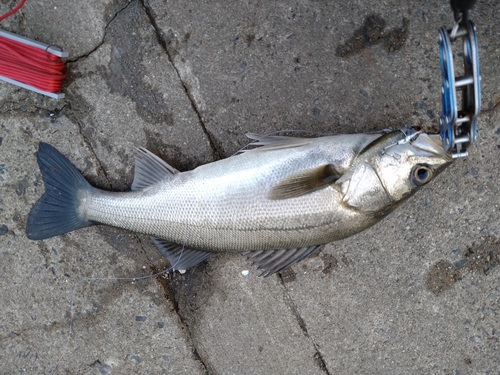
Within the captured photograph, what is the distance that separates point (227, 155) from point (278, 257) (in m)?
0.80

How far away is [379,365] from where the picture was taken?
3.10 meters

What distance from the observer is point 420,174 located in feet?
7.63

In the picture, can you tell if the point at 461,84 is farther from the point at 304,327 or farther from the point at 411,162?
the point at 304,327

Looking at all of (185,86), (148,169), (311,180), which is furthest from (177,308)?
(185,86)

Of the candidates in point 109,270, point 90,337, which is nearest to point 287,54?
point 109,270

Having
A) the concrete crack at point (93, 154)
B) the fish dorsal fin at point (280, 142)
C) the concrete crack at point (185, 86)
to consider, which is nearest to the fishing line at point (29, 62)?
the concrete crack at point (93, 154)

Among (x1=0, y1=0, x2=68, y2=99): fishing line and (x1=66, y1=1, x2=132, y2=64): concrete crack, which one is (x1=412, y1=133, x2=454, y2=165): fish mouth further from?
(x1=0, y1=0, x2=68, y2=99): fishing line

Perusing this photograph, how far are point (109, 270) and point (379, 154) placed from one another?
2.09 meters

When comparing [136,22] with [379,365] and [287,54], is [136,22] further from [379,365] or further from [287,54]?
[379,365]

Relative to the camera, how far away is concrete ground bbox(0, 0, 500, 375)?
9.20 feet

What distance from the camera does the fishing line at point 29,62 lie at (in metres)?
2.79

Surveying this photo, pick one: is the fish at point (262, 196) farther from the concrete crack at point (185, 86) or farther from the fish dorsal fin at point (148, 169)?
the concrete crack at point (185, 86)

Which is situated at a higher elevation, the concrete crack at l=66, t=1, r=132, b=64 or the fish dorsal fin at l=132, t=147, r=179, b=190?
the concrete crack at l=66, t=1, r=132, b=64

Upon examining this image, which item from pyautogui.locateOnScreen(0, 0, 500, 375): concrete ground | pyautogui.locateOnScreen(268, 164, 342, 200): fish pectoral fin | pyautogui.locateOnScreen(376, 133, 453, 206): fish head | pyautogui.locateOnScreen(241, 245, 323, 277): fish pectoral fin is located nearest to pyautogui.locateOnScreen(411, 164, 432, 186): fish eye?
pyautogui.locateOnScreen(376, 133, 453, 206): fish head
